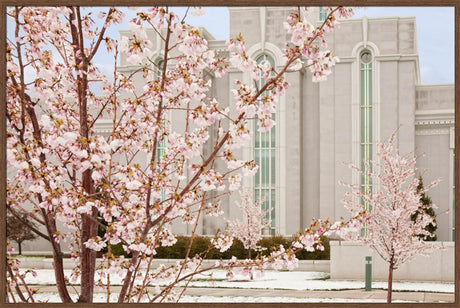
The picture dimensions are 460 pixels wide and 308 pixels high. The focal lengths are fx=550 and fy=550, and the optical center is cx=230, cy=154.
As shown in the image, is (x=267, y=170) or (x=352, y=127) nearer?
(x=352, y=127)

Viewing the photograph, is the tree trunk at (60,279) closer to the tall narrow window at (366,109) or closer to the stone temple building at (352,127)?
the stone temple building at (352,127)

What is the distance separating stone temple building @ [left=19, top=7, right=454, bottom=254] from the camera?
3222cm

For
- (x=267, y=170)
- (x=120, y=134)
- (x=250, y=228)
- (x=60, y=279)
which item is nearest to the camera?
(x=60, y=279)

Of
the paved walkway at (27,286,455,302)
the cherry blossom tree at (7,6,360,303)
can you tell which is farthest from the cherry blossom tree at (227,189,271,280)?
the cherry blossom tree at (7,6,360,303)

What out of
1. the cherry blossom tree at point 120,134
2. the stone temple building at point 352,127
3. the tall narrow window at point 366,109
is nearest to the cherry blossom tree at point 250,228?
the stone temple building at point 352,127

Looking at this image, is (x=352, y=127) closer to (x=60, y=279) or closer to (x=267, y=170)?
(x=267, y=170)

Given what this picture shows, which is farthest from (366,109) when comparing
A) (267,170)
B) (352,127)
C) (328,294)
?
(328,294)

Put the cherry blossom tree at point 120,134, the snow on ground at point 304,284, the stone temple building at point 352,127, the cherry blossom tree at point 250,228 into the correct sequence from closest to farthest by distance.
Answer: the cherry blossom tree at point 120,134, the snow on ground at point 304,284, the cherry blossom tree at point 250,228, the stone temple building at point 352,127

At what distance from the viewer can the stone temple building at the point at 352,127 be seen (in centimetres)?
3222

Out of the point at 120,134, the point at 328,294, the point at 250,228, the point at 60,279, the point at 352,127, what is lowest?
the point at 328,294

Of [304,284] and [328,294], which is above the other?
[328,294]

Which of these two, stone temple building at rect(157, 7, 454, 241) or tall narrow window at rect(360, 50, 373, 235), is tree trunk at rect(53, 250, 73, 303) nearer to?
stone temple building at rect(157, 7, 454, 241)

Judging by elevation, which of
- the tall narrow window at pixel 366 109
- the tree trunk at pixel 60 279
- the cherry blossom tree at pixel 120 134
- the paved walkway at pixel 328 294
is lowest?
the paved walkway at pixel 328 294

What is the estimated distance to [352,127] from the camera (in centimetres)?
3247
